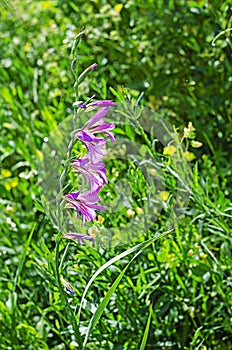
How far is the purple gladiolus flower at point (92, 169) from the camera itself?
2.92ft

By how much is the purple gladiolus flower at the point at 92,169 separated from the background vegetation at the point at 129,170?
0.18 m

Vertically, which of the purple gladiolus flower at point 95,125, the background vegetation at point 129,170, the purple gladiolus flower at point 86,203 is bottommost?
the background vegetation at point 129,170

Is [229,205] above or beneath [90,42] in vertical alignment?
beneath

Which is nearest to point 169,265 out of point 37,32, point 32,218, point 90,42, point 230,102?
→ point 32,218

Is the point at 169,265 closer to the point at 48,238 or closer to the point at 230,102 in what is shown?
the point at 48,238

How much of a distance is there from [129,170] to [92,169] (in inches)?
15.7

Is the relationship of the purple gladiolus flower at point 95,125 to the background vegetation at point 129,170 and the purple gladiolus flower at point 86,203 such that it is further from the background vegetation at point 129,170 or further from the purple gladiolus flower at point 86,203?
the background vegetation at point 129,170

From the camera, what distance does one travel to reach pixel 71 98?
183cm

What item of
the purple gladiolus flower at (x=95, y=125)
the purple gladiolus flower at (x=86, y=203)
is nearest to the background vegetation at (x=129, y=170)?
the purple gladiolus flower at (x=86, y=203)

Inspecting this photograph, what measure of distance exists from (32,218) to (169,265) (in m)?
0.51

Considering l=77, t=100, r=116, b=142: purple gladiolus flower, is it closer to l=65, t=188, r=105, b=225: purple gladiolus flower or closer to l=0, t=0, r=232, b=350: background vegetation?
l=65, t=188, r=105, b=225: purple gladiolus flower

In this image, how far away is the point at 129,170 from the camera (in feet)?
4.23

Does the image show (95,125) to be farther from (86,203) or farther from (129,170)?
(129,170)

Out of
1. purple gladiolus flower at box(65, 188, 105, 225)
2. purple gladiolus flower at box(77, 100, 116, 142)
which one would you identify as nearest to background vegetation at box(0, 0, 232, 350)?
purple gladiolus flower at box(65, 188, 105, 225)
